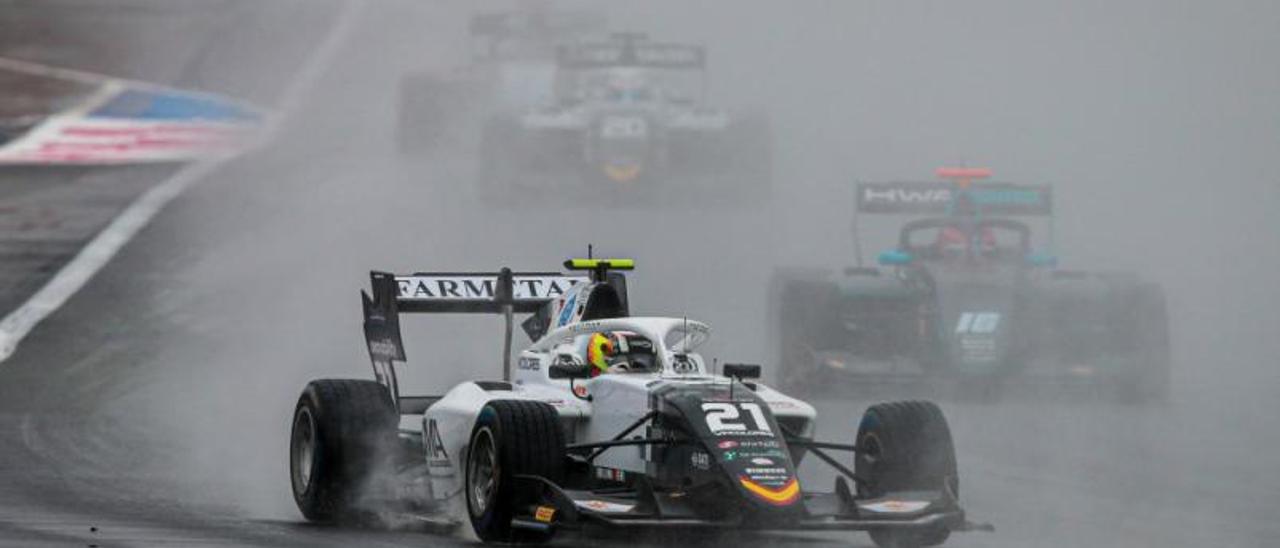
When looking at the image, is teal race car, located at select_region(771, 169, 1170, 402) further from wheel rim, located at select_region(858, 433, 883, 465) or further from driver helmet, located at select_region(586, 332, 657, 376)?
wheel rim, located at select_region(858, 433, 883, 465)

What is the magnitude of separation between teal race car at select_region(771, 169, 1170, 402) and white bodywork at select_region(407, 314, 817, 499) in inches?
277

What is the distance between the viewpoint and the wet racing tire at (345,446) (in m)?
14.8

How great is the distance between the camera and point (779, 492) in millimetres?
12664

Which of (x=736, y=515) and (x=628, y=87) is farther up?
(x=628, y=87)

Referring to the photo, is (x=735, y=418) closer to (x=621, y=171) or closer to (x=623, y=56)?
(x=621, y=171)

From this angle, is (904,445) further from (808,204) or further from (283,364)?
(808,204)

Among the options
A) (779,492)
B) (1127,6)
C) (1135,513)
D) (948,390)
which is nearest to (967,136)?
(1127,6)

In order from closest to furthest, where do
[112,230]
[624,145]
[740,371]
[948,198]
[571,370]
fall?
1. [740,371]
2. [571,370]
3. [948,198]
4. [112,230]
5. [624,145]

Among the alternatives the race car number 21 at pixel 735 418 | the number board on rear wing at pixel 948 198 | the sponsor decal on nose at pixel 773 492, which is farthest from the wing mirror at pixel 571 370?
the number board on rear wing at pixel 948 198

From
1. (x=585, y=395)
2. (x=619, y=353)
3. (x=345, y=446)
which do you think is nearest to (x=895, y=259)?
(x=619, y=353)

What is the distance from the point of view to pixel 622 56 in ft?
123

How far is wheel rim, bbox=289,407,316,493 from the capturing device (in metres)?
15.2

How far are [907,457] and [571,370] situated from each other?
209 cm

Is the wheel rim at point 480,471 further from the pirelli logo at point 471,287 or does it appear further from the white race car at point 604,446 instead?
the pirelli logo at point 471,287
